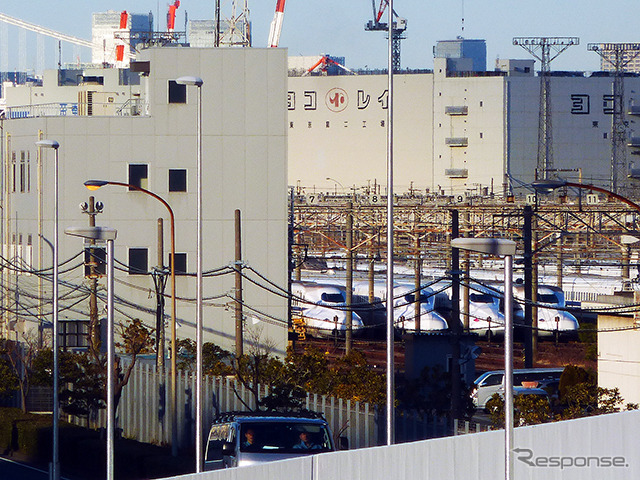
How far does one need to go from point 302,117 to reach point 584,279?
1539 inches

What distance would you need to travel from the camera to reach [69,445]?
29.2m

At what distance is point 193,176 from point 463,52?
13907 centimetres

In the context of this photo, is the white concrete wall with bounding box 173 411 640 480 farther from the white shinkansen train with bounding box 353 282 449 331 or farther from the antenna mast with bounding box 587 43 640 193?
the antenna mast with bounding box 587 43 640 193

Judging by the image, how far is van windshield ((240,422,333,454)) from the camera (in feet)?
56.7

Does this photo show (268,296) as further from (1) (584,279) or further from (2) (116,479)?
(1) (584,279)

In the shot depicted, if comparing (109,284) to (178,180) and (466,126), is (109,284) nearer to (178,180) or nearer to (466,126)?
(178,180)

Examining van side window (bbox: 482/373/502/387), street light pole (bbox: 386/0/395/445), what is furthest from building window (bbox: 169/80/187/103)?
street light pole (bbox: 386/0/395/445)

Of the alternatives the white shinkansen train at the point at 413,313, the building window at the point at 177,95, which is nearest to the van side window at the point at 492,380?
the white shinkansen train at the point at 413,313

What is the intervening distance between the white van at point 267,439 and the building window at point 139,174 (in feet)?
88.0

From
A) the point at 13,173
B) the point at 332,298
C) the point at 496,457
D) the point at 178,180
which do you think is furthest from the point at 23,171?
the point at 496,457

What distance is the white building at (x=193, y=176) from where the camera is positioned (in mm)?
43531

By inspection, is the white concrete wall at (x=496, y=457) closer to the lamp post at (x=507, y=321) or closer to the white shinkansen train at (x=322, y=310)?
the lamp post at (x=507, y=321)

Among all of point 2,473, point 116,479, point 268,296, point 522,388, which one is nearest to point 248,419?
point 116,479

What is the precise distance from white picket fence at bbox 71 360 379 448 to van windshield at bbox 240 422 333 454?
571 centimetres
